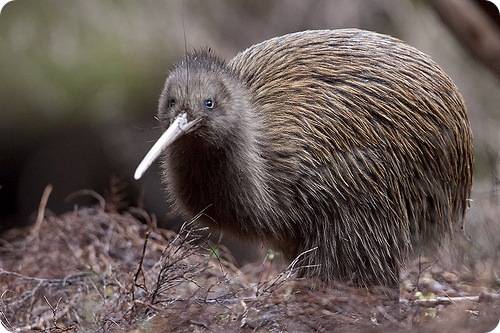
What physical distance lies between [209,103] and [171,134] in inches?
7.9

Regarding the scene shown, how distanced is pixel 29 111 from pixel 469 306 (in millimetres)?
3193

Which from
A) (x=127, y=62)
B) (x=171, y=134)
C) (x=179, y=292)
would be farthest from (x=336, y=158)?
(x=127, y=62)

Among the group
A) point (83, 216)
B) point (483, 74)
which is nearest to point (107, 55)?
point (83, 216)

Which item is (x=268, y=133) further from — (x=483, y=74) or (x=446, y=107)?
(x=483, y=74)

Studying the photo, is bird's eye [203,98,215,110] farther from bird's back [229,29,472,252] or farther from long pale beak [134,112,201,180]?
bird's back [229,29,472,252]

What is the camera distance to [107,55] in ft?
15.2

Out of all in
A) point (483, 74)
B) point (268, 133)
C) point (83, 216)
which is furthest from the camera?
point (83, 216)

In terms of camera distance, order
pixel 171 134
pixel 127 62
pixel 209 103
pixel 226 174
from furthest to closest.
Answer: pixel 127 62, pixel 226 174, pixel 209 103, pixel 171 134

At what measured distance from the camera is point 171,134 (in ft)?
10.1

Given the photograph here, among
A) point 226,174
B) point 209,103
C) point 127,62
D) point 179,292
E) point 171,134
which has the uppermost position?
point 127,62

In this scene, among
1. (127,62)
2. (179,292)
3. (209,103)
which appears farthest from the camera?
(127,62)

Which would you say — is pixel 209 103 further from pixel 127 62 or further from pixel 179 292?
pixel 127 62

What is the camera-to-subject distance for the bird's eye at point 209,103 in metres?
3.18

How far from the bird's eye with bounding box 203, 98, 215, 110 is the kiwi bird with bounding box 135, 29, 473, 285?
0.32ft
